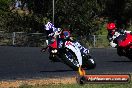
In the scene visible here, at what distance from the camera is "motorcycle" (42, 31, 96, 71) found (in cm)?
1862

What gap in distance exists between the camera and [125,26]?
53.5 metres

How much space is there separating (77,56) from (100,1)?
88.6 ft

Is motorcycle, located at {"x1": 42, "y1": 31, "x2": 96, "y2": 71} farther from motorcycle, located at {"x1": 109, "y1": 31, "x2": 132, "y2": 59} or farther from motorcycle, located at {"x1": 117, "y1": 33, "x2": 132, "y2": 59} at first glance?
motorcycle, located at {"x1": 117, "y1": 33, "x2": 132, "y2": 59}

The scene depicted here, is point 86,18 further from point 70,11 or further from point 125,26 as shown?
point 125,26

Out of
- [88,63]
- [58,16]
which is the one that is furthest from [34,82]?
[58,16]

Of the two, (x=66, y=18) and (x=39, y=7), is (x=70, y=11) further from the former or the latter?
(x=39, y=7)

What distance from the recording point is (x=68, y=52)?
19.3 m

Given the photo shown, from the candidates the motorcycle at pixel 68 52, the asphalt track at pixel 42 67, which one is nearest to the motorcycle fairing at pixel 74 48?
the motorcycle at pixel 68 52

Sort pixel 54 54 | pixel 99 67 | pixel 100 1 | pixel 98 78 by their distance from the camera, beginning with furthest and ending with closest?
1. pixel 100 1
2. pixel 99 67
3. pixel 54 54
4. pixel 98 78

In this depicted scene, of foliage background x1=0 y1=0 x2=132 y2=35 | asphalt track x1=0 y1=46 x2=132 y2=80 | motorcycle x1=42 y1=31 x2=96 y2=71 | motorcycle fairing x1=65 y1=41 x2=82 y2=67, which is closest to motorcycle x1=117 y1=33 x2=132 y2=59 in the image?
asphalt track x1=0 y1=46 x2=132 y2=80

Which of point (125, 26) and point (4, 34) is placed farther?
point (125, 26)

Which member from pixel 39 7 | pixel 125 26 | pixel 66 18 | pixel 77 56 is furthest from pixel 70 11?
pixel 77 56

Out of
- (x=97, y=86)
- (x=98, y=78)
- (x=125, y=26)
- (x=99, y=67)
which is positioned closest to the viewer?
(x=98, y=78)

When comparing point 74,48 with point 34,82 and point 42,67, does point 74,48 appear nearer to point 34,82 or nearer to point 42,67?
point 42,67
